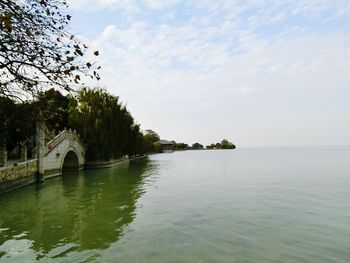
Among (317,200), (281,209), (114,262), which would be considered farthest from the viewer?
(317,200)

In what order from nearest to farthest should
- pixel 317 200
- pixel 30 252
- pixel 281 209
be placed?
pixel 30 252
pixel 281 209
pixel 317 200

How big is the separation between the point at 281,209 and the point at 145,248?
7814 mm

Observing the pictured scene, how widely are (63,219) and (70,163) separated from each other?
25.6 meters

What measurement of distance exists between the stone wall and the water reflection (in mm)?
629

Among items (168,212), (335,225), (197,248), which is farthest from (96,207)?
(335,225)

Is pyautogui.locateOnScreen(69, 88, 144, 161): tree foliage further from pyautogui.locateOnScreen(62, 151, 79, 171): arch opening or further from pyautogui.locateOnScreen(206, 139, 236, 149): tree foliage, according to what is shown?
pyautogui.locateOnScreen(206, 139, 236, 149): tree foliage

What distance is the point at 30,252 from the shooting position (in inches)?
335

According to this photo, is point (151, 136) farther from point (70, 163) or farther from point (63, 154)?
point (63, 154)

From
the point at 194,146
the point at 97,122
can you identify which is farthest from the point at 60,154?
the point at 194,146

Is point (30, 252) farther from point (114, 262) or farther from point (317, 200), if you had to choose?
point (317, 200)

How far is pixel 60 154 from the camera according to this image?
30969mm

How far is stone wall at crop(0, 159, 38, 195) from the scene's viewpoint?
60.1ft

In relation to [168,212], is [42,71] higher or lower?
higher

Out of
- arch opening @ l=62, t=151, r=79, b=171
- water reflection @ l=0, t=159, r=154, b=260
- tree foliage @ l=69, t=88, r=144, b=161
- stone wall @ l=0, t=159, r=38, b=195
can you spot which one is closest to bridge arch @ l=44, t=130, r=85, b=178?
arch opening @ l=62, t=151, r=79, b=171
